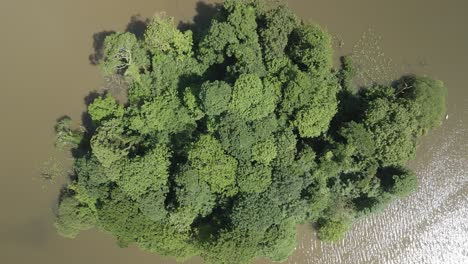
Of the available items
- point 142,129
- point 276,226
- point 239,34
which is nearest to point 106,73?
point 142,129

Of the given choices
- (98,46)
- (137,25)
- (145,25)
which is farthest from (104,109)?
(145,25)

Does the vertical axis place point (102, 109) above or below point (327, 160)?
below

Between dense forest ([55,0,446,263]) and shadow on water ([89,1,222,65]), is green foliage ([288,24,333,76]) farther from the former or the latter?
shadow on water ([89,1,222,65])

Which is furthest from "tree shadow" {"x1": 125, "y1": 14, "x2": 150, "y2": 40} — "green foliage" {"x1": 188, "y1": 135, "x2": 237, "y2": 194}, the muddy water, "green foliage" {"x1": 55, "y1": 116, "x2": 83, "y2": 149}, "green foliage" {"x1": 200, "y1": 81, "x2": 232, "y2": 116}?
"green foliage" {"x1": 188, "y1": 135, "x2": 237, "y2": 194}

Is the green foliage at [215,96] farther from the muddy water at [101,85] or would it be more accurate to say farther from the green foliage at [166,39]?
the muddy water at [101,85]

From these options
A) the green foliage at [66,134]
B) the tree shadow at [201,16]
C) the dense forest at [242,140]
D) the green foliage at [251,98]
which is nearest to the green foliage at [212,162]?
the dense forest at [242,140]

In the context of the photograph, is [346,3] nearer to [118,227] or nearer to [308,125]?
[308,125]

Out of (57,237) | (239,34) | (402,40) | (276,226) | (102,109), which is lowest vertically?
(57,237)
